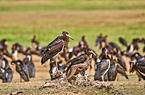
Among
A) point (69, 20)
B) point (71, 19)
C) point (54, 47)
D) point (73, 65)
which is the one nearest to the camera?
point (73, 65)

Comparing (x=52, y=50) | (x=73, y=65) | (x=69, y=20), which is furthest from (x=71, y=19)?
(x=73, y=65)

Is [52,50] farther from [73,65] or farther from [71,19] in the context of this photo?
[71,19]

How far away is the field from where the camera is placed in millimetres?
25609

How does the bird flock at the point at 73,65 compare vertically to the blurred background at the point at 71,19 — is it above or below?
below

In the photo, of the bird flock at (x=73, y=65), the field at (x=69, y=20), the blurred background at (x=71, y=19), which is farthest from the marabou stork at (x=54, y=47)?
the blurred background at (x=71, y=19)

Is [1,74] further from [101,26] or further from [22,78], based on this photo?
[101,26]

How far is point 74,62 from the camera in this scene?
8719 mm

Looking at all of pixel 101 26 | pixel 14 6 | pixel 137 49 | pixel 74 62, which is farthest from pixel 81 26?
pixel 74 62

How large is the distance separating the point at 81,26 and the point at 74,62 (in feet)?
76.0

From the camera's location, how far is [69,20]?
35.1 m

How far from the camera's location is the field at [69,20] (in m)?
25.6

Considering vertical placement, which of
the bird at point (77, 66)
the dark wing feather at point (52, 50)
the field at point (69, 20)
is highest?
the field at point (69, 20)

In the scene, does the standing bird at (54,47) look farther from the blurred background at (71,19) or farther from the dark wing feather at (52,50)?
the blurred background at (71,19)

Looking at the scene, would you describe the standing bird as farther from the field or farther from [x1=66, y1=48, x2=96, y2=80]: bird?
the field
